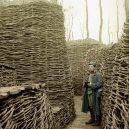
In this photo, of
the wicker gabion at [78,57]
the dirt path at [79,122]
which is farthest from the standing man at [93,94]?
the wicker gabion at [78,57]

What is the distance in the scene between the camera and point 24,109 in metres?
5.02

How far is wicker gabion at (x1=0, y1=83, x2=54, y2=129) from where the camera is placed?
169 inches

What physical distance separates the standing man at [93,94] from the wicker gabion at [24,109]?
1.93m

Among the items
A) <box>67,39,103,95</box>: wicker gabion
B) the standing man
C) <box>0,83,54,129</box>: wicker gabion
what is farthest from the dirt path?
<box>67,39,103,95</box>: wicker gabion

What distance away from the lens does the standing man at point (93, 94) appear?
26.3 ft

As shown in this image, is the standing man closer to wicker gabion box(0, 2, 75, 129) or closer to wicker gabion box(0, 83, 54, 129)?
wicker gabion box(0, 2, 75, 129)

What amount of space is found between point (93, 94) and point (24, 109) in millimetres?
3419

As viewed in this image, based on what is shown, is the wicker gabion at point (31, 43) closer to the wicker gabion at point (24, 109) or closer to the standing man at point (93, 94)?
the standing man at point (93, 94)

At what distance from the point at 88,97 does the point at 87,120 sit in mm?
990

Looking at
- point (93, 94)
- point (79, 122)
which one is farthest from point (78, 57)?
point (93, 94)

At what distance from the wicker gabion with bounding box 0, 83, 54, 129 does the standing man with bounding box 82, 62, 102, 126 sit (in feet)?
6.35

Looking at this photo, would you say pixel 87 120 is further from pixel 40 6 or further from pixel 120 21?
pixel 120 21

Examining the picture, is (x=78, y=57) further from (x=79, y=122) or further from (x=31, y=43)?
(x=31, y=43)

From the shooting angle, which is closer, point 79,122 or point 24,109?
point 24,109
